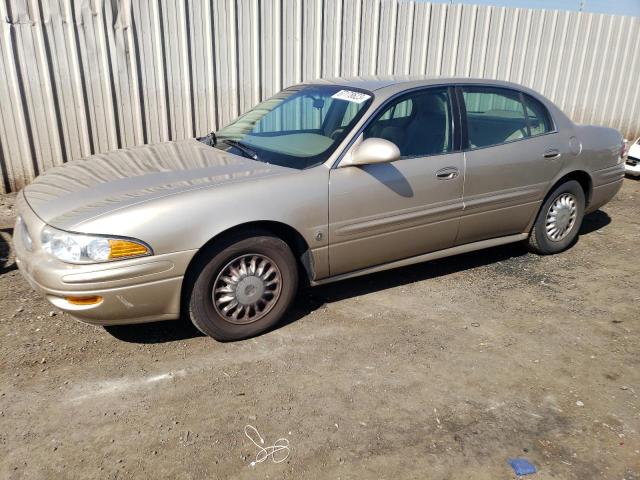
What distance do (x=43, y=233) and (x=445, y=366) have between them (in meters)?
2.57

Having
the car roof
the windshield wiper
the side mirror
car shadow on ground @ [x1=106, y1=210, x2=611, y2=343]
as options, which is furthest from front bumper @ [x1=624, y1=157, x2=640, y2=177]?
the windshield wiper

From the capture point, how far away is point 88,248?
10.4 ft

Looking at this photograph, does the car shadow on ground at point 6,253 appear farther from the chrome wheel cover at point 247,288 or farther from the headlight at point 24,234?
the chrome wheel cover at point 247,288

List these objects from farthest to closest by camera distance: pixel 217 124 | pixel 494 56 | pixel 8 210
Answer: pixel 494 56 → pixel 217 124 → pixel 8 210

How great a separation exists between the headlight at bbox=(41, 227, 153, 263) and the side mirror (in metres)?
1.56

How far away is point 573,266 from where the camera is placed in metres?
5.28

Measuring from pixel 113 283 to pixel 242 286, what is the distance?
32.3 inches

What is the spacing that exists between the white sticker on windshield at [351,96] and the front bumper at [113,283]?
1.75m

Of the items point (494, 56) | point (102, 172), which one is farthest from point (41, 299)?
point (494, 56)

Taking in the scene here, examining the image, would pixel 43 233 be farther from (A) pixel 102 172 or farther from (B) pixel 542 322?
(B) pixel 542 322

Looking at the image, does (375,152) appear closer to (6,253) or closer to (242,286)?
(242,286)

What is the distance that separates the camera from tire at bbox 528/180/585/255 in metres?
5.20

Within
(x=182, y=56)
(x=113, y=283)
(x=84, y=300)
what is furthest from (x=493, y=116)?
(x=182, y=56)

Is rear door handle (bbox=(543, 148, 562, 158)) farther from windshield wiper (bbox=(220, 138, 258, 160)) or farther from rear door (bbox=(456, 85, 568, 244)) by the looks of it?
windshield wiper (bbox=(220, 138, 258, 160))
